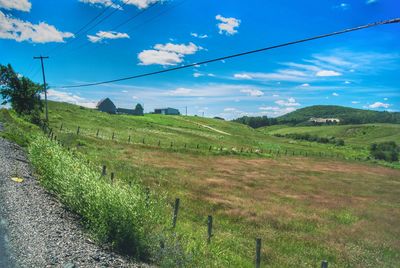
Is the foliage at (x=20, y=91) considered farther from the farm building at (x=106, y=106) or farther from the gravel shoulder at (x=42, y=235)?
the farm building at (x=106, y=106)

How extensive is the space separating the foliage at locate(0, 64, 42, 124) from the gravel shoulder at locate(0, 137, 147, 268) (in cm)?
4606

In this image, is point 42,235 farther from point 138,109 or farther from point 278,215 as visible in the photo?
point 138,109

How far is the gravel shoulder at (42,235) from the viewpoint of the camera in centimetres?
938

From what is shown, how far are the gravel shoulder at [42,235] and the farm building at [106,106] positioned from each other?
12720 cm

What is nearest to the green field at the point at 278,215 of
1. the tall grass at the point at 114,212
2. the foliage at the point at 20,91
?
the tall grass at the point at 114,212

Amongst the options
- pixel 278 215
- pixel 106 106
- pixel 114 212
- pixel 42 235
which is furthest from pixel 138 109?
pixel 42 235

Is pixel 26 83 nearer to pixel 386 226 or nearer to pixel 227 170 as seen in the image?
pixel 227 170

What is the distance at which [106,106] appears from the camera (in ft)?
459

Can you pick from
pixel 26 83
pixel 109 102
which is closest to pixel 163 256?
pixel 26 83

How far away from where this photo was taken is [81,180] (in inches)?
539

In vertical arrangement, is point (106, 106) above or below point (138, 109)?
below

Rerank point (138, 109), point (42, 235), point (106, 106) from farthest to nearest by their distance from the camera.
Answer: point (138, 109), point (106, 106), point (42, 235)

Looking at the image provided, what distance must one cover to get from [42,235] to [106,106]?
13454cm

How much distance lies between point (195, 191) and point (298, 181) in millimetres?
18889
